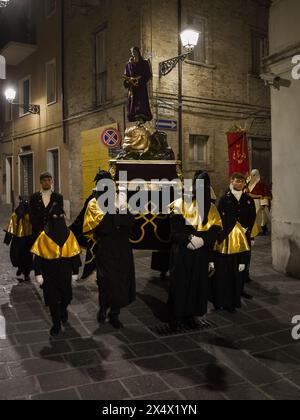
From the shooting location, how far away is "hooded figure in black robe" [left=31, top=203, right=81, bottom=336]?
16.5 ft

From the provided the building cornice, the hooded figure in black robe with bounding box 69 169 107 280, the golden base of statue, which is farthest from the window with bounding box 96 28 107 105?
the hooded figure in black robe with bounding box 69 169 107 280

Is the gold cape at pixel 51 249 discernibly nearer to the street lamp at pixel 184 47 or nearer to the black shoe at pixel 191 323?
the black shoe at pixel 191 323

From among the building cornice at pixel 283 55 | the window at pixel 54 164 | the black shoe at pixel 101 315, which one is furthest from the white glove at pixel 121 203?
the window at pixel 54 164

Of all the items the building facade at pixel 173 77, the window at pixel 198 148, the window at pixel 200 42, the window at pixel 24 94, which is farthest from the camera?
the window at pixel 24 94

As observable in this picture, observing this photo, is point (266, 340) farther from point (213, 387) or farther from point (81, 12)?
point (81, 12)

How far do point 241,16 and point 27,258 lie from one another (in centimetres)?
1186

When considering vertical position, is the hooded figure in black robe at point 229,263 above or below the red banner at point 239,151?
below

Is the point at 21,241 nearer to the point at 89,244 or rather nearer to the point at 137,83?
the point at 89,244

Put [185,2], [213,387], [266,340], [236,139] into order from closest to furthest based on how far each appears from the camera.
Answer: [213,387] < [266,340] < [236,139] < [185,2]

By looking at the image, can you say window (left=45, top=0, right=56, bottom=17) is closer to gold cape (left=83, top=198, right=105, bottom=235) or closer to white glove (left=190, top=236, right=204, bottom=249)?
gold cape (left=83, top=198, right=105, bottom=235)

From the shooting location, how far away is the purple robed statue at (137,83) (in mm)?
8445

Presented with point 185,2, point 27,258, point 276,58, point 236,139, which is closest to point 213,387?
point 27,258

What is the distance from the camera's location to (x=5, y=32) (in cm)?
1964

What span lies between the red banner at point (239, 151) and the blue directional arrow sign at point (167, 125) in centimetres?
200
